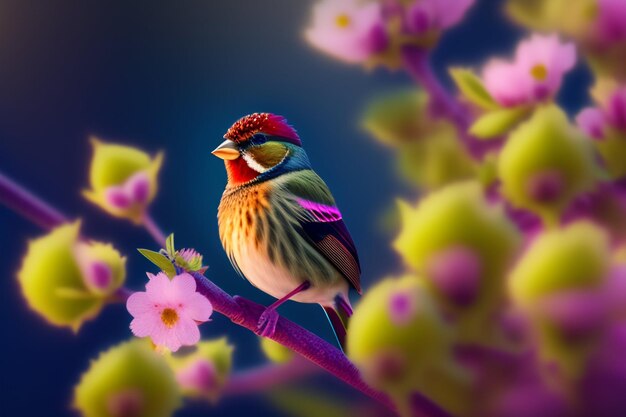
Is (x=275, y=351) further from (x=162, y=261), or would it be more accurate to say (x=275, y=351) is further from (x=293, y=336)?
(x=162, y=261)

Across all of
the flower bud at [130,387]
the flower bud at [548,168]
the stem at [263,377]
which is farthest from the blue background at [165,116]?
the flower bud at [548,168]

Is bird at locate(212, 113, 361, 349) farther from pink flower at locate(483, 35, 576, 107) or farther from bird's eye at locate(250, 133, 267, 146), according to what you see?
pink flower at locate(483, 35, 576, 107)

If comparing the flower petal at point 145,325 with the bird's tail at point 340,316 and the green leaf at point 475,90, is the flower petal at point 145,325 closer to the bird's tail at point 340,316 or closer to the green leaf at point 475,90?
the bird's tail at point 340,316

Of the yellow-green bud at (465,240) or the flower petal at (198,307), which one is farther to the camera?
the flower petal at (198,307)

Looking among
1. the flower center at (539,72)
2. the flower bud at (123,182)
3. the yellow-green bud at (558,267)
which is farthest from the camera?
the flower bud at (123,182)

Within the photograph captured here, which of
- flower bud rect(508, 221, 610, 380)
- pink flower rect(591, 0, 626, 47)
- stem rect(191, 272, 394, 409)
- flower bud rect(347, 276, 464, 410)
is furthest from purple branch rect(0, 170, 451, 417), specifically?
pink flower rect(591, 0, 626, 47)
